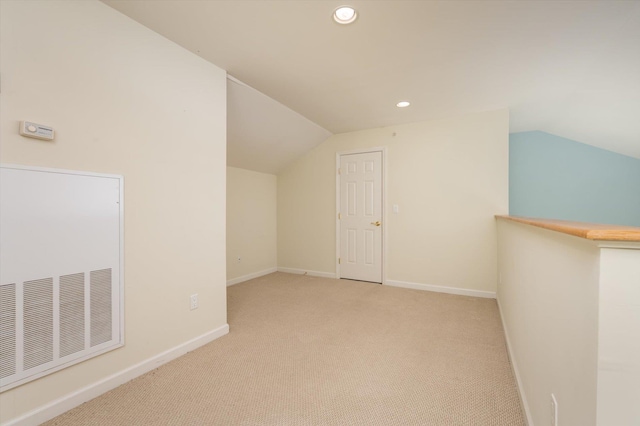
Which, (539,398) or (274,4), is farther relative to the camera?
(274,4)

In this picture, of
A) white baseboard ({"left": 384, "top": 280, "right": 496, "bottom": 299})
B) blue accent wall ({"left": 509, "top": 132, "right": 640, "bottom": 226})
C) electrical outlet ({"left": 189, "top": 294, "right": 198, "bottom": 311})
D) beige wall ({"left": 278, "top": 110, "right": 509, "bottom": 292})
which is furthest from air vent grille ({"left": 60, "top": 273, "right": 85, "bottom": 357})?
blue accent wall ({"left": 509, "top": 132, "right": 640, "bottom": 226})

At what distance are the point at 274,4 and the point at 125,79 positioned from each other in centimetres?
105

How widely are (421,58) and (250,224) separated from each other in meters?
3.25

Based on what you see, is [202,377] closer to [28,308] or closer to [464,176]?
[28,308]

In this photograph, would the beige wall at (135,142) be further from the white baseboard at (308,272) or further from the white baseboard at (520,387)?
the white baseboard at (308,272)

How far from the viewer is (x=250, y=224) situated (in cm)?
436

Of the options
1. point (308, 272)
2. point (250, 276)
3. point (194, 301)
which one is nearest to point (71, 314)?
point (194, 301)

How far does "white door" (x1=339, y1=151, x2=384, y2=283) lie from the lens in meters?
4.07

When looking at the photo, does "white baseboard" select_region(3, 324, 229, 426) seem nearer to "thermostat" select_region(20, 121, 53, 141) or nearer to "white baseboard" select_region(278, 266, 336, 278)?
"thermostat" select_region(20, 121, 53, 141)

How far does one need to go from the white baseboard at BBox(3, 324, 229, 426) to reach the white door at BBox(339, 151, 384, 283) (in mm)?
2487

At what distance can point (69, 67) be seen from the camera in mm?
1483

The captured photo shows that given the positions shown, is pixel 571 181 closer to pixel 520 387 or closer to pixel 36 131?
pixel 520 387

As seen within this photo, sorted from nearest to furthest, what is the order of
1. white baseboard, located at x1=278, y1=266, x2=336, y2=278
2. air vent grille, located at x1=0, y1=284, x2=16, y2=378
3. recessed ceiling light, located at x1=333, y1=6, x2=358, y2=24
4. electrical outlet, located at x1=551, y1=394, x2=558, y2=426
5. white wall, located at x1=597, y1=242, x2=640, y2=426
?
white wall, located at x1=597, y1=242, x2=640, y2=426
electrical outlet, located at x1=551, y1=394, x2=558, y2=426
air vent grille, located at x1=0, y1=284, x2=16, y2=378
recessed ceiling light, located at x1=333, y1=6, x2=358, y2=24
white baseboard, located at x1=278, y1=266, x2=336, y2=278

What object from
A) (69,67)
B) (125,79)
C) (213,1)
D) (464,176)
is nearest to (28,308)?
(69,67)
